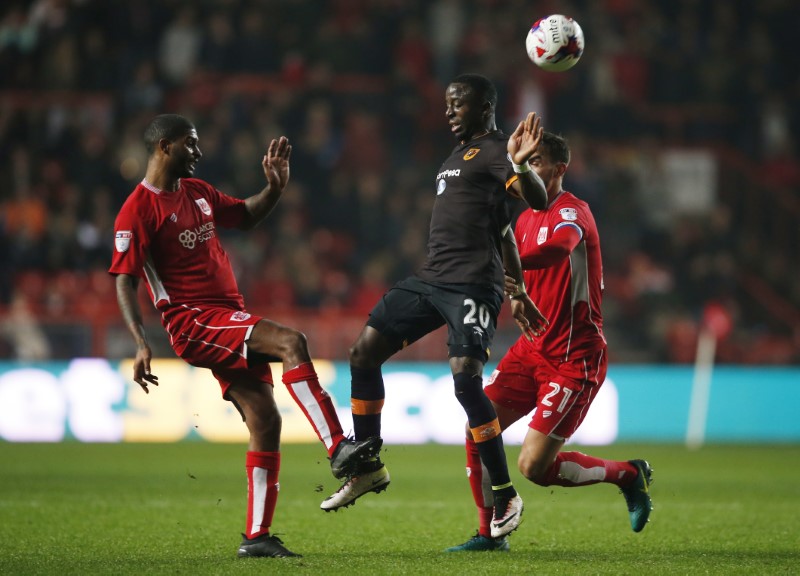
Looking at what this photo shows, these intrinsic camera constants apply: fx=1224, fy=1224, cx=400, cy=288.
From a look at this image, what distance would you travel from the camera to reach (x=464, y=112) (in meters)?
6.34

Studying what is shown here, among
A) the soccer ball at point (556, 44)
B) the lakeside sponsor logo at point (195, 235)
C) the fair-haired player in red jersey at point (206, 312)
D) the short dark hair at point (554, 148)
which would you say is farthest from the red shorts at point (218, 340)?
the soccer ball at point (556, 44)

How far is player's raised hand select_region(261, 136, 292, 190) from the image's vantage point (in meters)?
6.70

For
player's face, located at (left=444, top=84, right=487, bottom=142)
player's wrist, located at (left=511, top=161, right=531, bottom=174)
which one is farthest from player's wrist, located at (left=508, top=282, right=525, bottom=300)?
player's face, located at (left=444, top=84, right=487, bottom=142)

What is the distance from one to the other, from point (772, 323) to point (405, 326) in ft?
41.6

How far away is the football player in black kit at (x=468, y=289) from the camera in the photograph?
6.14 m

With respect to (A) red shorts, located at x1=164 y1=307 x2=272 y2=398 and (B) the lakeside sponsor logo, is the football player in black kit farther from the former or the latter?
(B) the lakeside sponsor logo

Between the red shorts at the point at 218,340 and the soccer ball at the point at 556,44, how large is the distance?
221cm

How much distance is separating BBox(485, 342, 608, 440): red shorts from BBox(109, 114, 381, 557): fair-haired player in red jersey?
3.63ft

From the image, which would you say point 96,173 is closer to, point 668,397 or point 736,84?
point 668,397

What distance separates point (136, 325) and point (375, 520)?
2711 millimetres

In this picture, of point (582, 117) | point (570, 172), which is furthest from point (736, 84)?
point (570, 172)

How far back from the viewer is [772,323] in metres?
17.8

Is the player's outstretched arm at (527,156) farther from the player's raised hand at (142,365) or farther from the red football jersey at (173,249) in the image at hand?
the player's raised hand at (142,365)

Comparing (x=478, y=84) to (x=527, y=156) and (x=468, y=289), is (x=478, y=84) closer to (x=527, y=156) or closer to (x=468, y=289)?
(x=527, y=156)
